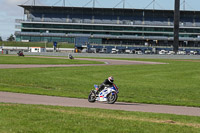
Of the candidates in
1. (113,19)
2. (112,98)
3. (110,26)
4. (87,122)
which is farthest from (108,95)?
(113,19)

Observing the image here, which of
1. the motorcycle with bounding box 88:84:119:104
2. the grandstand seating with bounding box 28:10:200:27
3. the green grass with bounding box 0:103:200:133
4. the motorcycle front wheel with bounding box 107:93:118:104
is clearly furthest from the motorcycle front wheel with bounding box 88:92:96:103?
the grandstand seating with bounding box 28:10:200:27

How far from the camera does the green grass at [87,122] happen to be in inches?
411

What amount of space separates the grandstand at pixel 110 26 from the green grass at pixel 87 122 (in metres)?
143

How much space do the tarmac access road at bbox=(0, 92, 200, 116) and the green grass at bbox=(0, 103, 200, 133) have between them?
243cm

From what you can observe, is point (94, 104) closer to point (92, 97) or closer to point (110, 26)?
point (92, 97)

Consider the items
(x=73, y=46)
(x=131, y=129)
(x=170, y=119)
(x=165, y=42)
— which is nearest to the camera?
(x=131, y=129)

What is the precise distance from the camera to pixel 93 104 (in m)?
17.8

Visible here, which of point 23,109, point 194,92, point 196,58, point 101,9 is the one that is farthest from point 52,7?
point 23,109

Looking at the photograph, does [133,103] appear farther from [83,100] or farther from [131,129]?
[131,129]

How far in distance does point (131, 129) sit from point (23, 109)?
4802 mm

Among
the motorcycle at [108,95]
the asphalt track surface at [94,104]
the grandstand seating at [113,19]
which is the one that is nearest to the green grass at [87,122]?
the asphalt track surface at [94,104]

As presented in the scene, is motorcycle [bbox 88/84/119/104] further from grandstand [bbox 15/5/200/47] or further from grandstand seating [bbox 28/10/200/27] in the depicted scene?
grandstand seating [bbox 28/10/200/27]

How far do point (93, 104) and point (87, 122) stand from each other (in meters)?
6.28

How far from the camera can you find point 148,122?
12.1m
